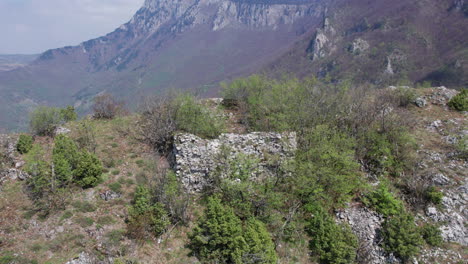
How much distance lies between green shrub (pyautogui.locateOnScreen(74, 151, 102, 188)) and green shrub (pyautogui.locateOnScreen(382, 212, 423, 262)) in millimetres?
18076

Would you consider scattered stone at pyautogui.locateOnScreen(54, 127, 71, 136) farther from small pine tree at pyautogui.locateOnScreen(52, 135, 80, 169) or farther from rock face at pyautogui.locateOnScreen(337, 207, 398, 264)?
rock face at pyautogui.locateOnScreen(337, 207, 398, 264)

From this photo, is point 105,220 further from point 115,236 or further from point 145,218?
point 145,218

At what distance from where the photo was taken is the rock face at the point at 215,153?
16.5m

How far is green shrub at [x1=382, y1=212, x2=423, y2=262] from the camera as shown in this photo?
13539 millimetres

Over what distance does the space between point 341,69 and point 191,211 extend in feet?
609

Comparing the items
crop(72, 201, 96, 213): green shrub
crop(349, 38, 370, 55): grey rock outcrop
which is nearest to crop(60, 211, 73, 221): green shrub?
crop(72, 201, 96, 213): green shrub

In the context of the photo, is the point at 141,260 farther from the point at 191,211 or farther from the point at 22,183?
the point at 22,183

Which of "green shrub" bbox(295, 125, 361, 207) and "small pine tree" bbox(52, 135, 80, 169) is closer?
"green shrub" bbox(295, 125, 361, 207)

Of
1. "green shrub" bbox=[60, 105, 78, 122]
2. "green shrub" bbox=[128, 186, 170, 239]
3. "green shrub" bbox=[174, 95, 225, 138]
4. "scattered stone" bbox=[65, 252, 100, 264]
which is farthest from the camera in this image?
"green shrub" bbox=[60, 105, 78, 122]

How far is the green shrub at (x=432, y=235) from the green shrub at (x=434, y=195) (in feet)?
6.70

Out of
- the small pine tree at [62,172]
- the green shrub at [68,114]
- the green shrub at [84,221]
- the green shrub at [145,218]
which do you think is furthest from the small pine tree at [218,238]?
the green shrub at [68,114]

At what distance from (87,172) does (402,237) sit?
19256 millimetres

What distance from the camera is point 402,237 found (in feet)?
45.0

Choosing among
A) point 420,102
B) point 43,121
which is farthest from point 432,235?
point 43,121
